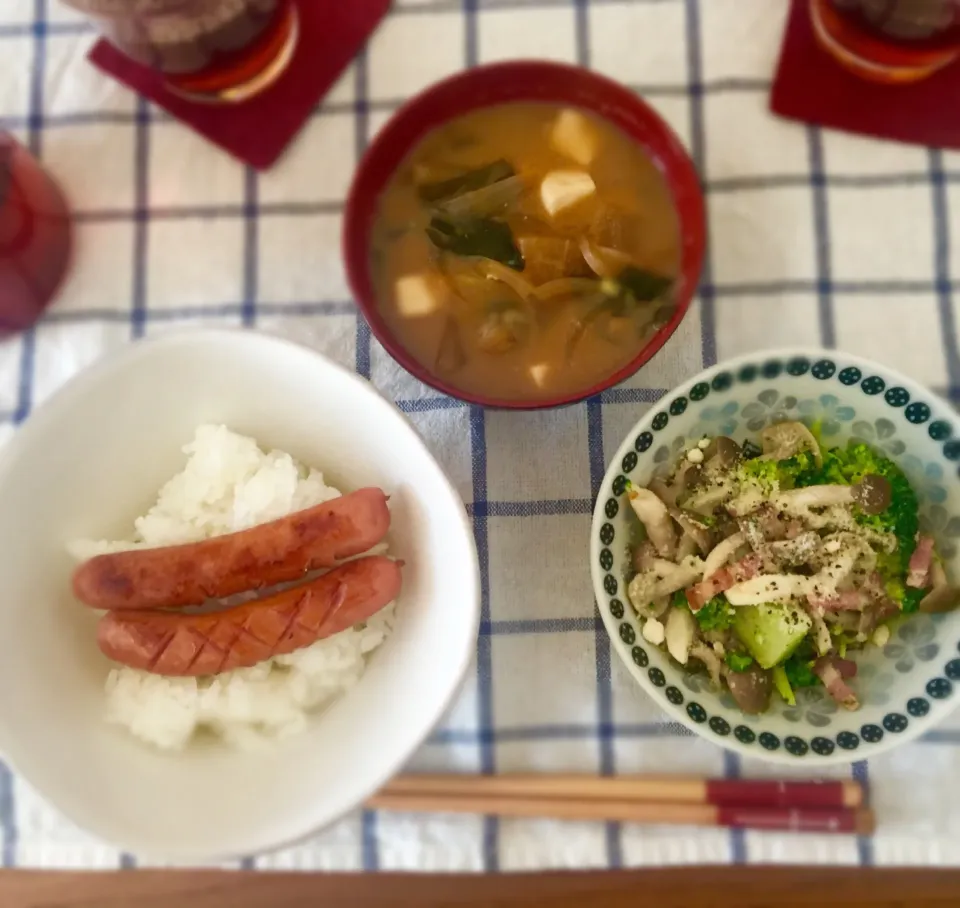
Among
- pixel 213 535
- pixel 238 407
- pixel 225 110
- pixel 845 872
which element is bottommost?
pixel 845 872

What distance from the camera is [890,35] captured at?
1153 mm

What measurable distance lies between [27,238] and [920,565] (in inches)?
46.0

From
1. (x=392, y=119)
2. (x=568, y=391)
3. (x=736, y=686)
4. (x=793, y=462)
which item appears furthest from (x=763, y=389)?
(x=392, y=119)

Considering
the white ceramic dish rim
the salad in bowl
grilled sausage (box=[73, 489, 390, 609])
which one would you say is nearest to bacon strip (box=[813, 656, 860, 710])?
the salad in bowl

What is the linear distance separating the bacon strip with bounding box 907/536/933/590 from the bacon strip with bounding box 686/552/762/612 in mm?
176

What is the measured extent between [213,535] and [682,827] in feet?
2.24

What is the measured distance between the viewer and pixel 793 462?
42.4 inches

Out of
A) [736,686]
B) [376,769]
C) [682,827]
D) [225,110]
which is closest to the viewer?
[376,769]

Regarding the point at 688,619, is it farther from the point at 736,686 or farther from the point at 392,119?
the point at 392,119

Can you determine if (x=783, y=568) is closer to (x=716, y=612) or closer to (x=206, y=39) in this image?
(x=716, y=612)

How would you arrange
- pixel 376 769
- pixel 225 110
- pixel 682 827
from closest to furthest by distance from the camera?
pixel 376 769 → pixel 682 827 → pixel 225 110

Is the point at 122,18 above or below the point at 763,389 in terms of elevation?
above

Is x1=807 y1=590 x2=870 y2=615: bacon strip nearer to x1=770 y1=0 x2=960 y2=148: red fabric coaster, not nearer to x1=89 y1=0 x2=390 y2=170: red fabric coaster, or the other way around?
x1=770 y1=0 x2=960 y2=148: red fabric coaster

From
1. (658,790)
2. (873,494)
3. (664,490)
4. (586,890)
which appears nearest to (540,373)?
(664,490)
